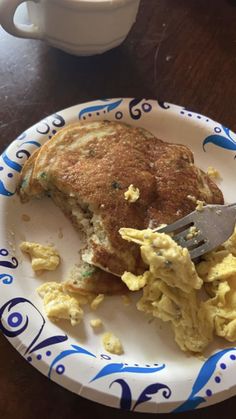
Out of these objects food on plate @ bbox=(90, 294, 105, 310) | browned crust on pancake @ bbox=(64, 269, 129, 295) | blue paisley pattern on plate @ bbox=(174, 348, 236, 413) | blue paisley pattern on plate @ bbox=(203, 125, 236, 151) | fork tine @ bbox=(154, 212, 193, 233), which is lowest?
blue paisley pattern on plate @ bbox=(174, 348, 236, 413)

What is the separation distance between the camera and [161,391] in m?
0.92

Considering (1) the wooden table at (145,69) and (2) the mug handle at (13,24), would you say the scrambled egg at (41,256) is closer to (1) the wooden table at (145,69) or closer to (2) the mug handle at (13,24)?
(1) the wooden table at (145,69)

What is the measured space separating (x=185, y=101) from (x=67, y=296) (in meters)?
0.74


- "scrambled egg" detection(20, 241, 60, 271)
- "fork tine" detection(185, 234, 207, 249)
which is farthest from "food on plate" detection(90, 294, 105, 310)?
"fork tine" detection(185, 234, 207, 249)

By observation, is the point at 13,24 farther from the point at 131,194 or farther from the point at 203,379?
the point at 203,379

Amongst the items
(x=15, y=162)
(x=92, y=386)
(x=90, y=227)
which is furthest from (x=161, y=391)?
(x=15, y=162)

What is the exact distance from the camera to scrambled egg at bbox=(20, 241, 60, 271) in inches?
42.7

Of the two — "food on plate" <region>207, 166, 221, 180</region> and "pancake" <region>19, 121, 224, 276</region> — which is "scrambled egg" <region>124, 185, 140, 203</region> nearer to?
"pancake" <region>19, 121, 224, 276</region>

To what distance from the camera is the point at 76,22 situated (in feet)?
4.05

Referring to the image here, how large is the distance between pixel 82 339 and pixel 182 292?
0.24 meters

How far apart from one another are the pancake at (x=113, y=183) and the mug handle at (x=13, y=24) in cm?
30

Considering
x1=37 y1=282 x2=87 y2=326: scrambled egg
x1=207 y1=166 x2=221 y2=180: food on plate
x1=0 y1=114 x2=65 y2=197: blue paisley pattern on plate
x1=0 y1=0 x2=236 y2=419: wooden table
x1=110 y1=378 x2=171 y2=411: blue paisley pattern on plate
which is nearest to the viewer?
x1=110 y1=378 x2=171 y2=411: blue paisley pattern on plate

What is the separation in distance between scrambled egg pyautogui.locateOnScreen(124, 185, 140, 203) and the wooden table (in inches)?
15.8

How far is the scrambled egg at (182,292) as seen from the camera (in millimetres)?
957
